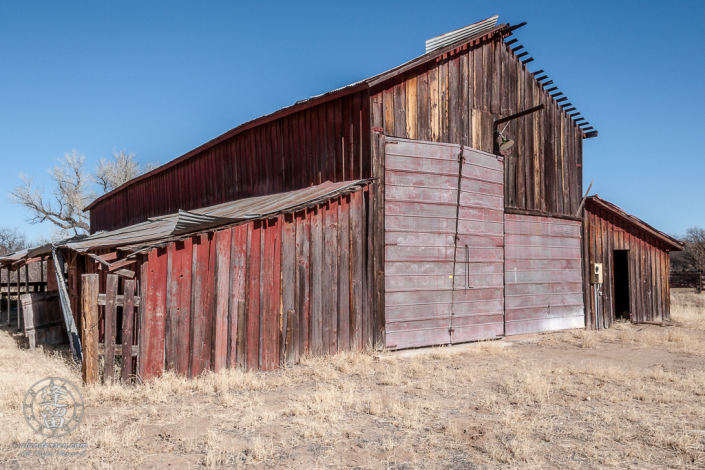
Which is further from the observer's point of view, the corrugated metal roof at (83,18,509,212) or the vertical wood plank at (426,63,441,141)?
the vertical wood plank at (426,63,441,141)

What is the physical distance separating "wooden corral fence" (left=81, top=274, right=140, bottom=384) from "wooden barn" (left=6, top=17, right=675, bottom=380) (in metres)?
0.03

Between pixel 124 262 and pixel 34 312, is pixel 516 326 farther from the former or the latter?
pixel 34 312

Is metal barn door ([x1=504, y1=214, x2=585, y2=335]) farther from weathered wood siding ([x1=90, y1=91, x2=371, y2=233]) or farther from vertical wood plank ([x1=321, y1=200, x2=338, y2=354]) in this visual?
vertical wood plank ([x1=321, y1=200, x2=338, y2=354])

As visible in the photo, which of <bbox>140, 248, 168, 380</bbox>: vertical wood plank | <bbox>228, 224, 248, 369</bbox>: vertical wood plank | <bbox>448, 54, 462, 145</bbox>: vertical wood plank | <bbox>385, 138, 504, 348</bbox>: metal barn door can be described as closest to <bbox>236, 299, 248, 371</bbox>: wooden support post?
<bbox>228, 224, 248, 369</bbox>: vertical wood plank

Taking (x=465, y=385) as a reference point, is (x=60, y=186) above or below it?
above

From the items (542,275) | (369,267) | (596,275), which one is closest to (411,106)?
(369,267)

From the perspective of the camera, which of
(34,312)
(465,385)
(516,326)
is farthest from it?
(516,326)

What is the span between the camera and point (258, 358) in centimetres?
949

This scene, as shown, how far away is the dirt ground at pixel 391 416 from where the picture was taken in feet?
17.2

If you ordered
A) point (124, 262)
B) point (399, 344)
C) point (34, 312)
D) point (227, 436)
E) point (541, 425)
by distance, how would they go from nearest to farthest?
point (227, 436) → point (541, 425) → point (124, 262) → point (399, 344) → point (34, 312)

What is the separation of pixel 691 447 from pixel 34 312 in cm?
1377

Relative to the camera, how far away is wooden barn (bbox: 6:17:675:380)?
8.68 metres

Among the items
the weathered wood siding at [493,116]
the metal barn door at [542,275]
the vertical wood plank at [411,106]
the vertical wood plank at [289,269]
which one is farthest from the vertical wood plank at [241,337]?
the metal barn door at [542,275]

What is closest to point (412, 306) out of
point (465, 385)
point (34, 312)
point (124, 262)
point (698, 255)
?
point (465, 385)
